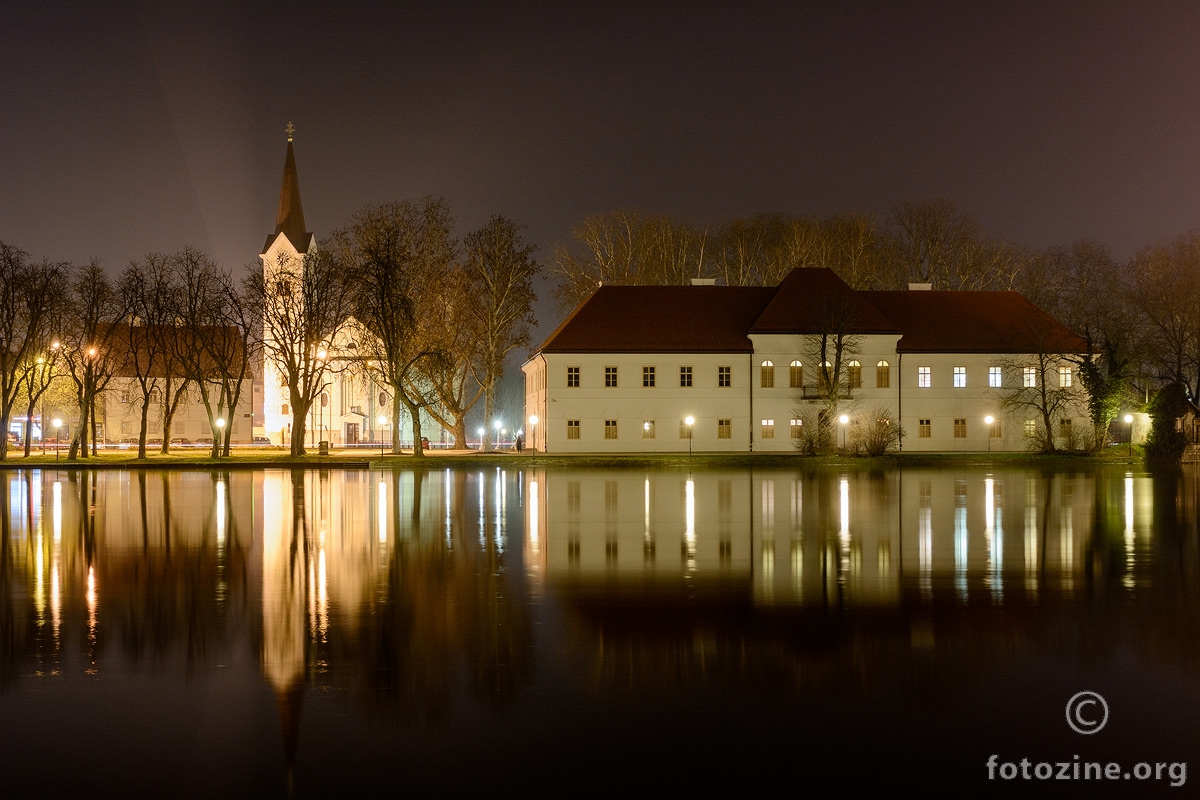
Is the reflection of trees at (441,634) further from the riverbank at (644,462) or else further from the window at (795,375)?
the window at (795,375)

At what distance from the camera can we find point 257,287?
60.1 m

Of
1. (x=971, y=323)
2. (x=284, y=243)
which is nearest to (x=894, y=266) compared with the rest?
(x=971, y=323)

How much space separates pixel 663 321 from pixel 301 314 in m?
20.9

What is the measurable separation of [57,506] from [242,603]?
1871 centimetres

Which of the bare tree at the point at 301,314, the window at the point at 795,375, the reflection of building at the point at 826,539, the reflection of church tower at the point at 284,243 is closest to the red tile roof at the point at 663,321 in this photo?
the window at the point at 795,375

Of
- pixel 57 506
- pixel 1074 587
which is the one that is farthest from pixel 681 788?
pixel 57 506

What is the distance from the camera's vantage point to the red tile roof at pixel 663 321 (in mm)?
62375

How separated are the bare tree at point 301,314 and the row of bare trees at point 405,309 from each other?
8cm

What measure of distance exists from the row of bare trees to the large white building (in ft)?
17.1

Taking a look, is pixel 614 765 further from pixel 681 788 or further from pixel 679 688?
pixel 679 688

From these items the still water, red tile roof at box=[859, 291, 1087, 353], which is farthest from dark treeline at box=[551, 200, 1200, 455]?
the still water

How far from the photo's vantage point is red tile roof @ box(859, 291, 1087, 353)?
2483 inches

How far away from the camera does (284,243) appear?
89.8 m

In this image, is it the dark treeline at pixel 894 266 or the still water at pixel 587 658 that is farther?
the dark treeline at pixel 894 266
